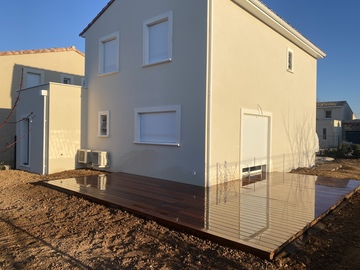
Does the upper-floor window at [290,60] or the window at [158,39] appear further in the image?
the upper-floor window at [290,60]

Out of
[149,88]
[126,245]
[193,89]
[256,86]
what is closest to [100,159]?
[149,88]

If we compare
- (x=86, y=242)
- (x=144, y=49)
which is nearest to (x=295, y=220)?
(x=86, y=242)

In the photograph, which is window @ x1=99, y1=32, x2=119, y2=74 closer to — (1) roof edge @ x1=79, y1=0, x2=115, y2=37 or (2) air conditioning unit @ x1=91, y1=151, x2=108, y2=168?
(1) roof edge @ x1=79, y1=0, x2=115, y2=37

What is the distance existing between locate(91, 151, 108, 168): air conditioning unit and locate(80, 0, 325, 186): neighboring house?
0.75ft

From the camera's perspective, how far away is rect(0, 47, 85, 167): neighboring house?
1556 centimetres

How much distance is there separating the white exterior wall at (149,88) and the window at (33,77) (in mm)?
6655

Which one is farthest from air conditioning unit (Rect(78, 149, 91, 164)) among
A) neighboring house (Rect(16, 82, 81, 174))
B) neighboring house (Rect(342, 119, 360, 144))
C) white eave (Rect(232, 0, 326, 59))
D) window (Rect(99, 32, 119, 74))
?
neighboring house (Rect(342, 119, 360, 144))

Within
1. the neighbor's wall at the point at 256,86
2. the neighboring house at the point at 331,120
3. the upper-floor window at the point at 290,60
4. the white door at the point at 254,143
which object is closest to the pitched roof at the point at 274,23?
the neighbor's wall at the point at 256,86

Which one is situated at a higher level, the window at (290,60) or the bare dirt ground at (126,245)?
the window at (290,60)

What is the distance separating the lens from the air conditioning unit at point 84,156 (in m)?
11.3

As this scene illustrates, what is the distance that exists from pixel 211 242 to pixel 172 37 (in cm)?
644

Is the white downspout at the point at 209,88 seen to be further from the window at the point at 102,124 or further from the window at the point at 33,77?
the window at the point at 33,77

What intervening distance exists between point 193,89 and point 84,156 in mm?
5732

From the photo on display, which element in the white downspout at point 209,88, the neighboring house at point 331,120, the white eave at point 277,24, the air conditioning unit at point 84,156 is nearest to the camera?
the white downspout at point 209,88
